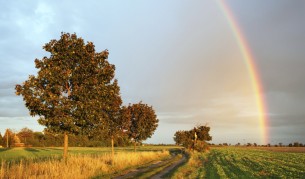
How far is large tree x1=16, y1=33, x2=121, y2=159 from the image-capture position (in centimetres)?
2353

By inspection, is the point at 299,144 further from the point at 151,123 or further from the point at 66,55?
the point at 66,55

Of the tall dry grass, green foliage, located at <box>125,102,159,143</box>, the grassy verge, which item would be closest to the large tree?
the tall dry grass

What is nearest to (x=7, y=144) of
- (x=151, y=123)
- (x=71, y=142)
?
(x=71, y=142)

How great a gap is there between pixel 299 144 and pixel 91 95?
173372 millimetres

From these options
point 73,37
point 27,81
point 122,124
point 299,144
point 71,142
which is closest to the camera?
point 27,81

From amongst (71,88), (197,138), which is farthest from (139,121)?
(197,138)

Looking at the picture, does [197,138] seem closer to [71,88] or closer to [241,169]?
[241,169]

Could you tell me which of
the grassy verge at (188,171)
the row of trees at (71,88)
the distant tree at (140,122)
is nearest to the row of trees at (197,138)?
the distant tree at (140,122)

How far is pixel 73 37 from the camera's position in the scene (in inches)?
993

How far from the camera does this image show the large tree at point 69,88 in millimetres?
23531

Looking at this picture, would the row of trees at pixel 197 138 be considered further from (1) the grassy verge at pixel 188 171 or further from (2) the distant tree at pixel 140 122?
(1) the grassy verge at pixel 188 171

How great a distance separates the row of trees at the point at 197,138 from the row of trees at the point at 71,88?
60.0 meters

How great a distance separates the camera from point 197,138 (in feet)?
295

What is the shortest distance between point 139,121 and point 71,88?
1032 inches
